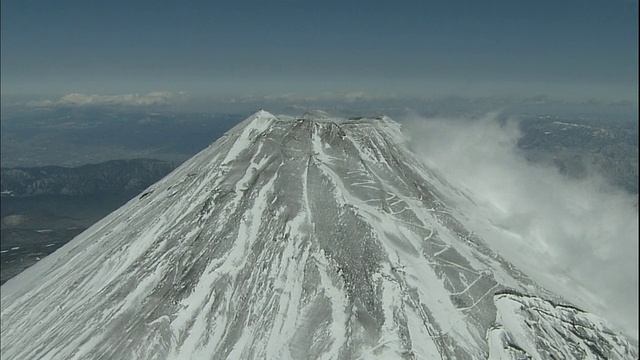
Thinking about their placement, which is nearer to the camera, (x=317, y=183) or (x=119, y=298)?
(x=119, y=298)

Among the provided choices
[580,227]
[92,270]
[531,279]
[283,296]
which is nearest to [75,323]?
[92,270]

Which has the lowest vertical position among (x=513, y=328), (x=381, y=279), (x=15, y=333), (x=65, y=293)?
(x=15, y=333)

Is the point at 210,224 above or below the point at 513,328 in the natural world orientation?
above

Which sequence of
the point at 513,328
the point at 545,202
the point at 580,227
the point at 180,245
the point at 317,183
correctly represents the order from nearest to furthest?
1. the point at 513,328
2. the point at 180,245
3. the point at 317,183
4. the point at 580,227
5. the point at 545,202

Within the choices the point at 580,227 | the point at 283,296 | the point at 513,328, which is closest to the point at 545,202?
the point at 580,227

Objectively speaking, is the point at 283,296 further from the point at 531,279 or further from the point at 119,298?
the point at 531,279

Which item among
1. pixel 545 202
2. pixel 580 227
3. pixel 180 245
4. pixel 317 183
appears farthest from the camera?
pixel 545 202

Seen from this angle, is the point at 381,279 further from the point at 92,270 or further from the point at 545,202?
the point at 545,202
